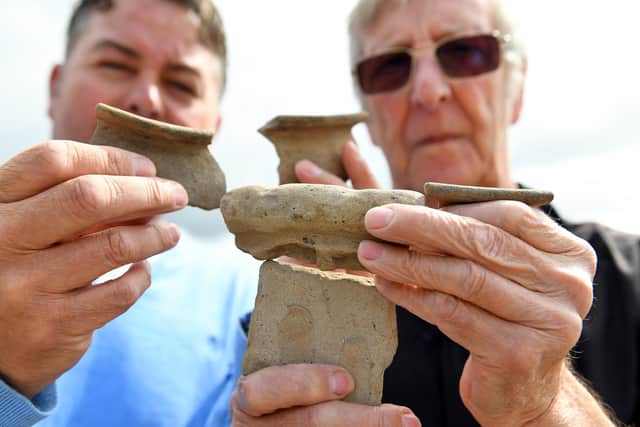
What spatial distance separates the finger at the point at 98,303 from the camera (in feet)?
5.47

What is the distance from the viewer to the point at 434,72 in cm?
302

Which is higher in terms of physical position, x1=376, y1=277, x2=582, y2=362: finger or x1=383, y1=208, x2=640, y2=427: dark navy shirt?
x1=376, y1=277, x2=582, y2=362: finger

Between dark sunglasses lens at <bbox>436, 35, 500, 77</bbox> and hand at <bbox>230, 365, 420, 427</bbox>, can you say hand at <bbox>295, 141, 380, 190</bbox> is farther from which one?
dark sunglasses lens at <bbox>436, 35, 500, 77</bbox>

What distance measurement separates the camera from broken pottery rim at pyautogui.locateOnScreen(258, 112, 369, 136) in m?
2.11

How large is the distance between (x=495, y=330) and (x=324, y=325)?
51cm

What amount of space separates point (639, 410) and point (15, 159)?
2883 mm

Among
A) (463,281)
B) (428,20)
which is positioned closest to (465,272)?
(463,281)

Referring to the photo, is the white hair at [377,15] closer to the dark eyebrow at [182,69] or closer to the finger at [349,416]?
the dark eyebrow at [182,69]

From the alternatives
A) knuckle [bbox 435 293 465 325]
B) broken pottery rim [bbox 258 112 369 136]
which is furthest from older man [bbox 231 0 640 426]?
broken pottery rim [bbox 258 112 369 136]

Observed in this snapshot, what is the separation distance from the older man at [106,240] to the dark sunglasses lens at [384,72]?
932 millimetres

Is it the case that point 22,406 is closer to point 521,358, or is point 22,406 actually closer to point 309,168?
point 309,168

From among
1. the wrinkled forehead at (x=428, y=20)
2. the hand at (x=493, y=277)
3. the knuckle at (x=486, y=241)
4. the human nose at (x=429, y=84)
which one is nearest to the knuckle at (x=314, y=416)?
the hand at (x=493, y=277)

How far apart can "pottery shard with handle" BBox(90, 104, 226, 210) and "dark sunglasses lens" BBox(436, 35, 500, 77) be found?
171cm

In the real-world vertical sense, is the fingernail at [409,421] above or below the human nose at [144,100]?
below
